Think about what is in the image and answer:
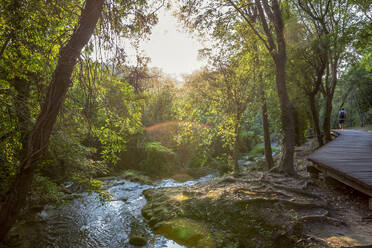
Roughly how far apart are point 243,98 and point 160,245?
8.75m

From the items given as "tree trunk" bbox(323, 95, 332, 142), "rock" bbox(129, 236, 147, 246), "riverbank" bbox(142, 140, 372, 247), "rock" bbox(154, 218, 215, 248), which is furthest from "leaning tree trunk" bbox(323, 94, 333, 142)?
"rock" bbox(129, 236, 147, 246)

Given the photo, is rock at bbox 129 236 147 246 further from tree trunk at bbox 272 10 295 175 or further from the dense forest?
tree trunk at bbox 272 10 295 175

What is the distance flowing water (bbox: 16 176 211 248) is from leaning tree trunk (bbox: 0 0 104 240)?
6.43ft

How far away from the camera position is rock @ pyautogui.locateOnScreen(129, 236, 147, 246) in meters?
6.24

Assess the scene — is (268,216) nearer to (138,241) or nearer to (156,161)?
(138,241)

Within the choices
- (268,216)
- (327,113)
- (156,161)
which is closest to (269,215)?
(268,216)

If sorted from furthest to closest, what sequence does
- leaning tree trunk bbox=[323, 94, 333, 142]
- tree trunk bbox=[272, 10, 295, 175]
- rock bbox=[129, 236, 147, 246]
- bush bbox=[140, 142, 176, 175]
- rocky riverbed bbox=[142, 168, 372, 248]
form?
bush bbox=[140, 142, 176, 175]
leaning tree trunk bbox=[323, 94, 333, 142]
tree trunk bbox=[272, 10, 295, 175]
rock bbox=[129, 236, 147, 246]
rocky riverbed bbox=[142, 168, 372, 248]

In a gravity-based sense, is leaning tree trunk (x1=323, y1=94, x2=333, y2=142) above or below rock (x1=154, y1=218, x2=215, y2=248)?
above

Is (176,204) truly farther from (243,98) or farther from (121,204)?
(243,98)

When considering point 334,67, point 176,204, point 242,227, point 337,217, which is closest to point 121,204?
point 176,204

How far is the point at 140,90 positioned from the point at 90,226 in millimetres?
5957

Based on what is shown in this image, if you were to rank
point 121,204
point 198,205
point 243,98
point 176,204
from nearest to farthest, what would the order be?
point 198,205, point 176,204, point 121,204, point 243,98

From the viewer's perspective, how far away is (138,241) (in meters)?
6.29

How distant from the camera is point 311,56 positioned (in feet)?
41.4
